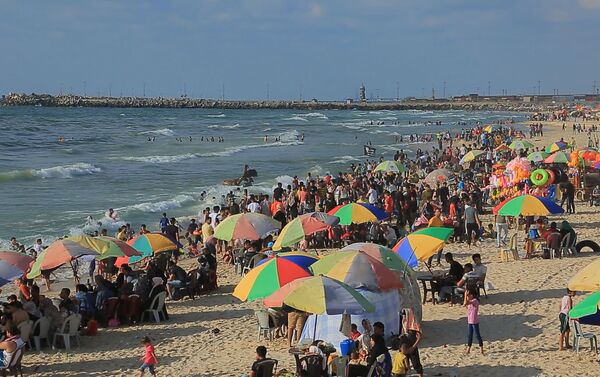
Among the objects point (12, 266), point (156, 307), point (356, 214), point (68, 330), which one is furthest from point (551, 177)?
point (12, 266)

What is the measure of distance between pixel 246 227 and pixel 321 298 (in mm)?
5841

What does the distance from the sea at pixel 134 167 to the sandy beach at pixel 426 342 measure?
9877mm

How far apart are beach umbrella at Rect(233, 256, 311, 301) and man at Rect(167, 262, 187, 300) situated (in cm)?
361

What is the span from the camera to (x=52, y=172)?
37.3m

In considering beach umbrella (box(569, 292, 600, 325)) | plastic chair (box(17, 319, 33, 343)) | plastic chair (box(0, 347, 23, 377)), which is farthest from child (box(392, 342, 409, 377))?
plastic chair (box(17, 319, 33, 343))

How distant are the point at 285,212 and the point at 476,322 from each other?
1028 centimetres

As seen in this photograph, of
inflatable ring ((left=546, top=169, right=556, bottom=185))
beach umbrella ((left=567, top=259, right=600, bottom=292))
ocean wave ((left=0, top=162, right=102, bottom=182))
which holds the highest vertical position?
inflatable ring ((left=546, top=169, right=556, bottom=185))

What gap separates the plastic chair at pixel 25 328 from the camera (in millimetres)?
9874

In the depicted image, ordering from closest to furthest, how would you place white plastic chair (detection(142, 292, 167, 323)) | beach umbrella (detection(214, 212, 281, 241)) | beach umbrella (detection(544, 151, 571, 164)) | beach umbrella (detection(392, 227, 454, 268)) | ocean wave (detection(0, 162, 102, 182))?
beach umbrella (detection(392, 227, 454, 268)), white plastic chair (detection(142, 292, 167, 323)), beach umbrella (detection(214, 212, 281, 241)), beach umbrella (detection(544, 151, 571, 164)), ocean wave (detection(0, 162, 102, 182))

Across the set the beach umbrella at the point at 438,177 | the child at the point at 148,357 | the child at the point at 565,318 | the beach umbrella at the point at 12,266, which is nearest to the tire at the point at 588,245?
the child at the point at 565,318

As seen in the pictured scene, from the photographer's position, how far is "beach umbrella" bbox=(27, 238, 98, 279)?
11.2m

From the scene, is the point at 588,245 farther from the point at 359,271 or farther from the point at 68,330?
the point at 68,330

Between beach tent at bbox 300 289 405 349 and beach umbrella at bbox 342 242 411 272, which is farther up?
beach umbrella at bbox 342 242 411 272

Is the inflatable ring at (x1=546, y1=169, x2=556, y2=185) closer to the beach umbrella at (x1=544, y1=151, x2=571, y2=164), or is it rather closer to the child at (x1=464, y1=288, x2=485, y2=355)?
the beach umbrella at (x1=544, y1=151, x2=571, y2=164)
